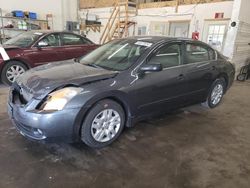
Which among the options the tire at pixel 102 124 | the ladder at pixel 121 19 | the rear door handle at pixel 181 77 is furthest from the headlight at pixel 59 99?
the ladder at pixel 121 19

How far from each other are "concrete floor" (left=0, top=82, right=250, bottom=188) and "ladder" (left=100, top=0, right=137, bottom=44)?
7.74 meters

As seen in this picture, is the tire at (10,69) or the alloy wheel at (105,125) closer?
the alloy wheel at (105,125)

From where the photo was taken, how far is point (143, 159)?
2.25 m

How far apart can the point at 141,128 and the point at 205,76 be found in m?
1.30

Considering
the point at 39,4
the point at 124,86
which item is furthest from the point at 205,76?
the point at 39,4

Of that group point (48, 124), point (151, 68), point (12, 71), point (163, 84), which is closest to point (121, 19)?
point (12, 71)

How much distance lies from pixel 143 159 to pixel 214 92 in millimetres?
2094

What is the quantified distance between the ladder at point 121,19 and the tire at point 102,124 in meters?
8.11

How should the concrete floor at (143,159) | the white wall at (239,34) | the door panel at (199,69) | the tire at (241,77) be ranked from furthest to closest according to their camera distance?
the tire at (241,77) → the white wall at (239,34) → the door panel at (199,69) → the concrete floor at (143,159)

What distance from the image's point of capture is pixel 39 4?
1077 cm

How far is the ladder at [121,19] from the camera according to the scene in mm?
9858

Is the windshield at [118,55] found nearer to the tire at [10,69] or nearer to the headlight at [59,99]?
the headlight at [59,99]

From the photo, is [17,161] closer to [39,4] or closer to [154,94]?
[154,94]

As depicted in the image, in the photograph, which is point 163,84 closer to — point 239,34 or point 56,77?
point 56,77
